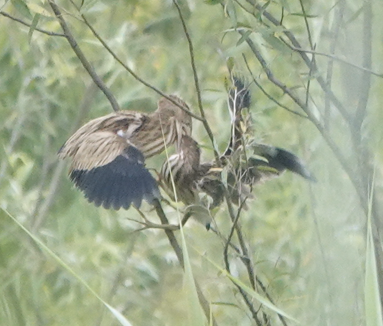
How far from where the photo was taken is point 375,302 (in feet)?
2.50

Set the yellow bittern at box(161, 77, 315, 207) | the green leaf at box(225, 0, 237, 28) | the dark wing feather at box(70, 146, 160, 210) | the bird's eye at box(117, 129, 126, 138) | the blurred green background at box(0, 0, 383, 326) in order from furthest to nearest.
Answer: the blurred green background at box(0, 0, 383, 326) < the bird's eye at box(117, 129, 126, 138) < the dark wing feather at box(70, 146, 160, 210) < the yellow bittern at box(161, 77, 315, 207) < the green leaf at box(225, 0, 237, 28)

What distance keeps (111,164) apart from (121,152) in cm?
5

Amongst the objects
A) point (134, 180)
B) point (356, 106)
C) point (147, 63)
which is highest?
point (147, 63)

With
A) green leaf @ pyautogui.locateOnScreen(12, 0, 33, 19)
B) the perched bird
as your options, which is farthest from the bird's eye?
green leaf @ pyautogui.locateOnScreen(12, 0, 33, 19)

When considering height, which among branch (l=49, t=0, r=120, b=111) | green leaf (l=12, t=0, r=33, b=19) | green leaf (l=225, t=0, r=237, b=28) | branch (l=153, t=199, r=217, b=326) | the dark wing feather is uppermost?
green leaf (l=225, t=0, r=237, b=28)

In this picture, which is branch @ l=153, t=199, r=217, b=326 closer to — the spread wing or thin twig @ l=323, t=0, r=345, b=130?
the spread wing

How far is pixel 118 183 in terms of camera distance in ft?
4.21

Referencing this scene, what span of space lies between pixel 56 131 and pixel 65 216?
0.83ft

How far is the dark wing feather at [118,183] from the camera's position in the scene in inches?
49.4

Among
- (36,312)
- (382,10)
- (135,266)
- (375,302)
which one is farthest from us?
(135,266)

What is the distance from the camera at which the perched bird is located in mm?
1264

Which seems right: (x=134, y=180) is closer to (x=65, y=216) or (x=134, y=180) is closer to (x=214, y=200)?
(x=214, y=200)

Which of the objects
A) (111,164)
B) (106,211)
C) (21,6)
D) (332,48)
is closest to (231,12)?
(332,48)

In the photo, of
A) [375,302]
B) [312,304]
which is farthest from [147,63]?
[375,302]
